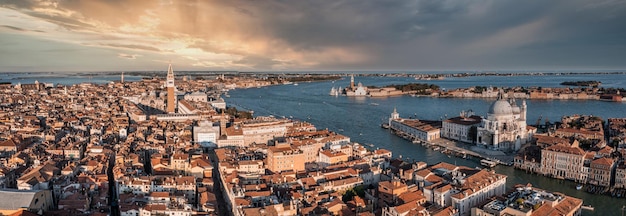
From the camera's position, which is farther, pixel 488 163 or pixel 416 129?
pixel 416 129

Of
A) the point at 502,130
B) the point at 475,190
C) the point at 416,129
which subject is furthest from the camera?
the point at 416,129

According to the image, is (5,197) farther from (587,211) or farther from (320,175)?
(587,211)

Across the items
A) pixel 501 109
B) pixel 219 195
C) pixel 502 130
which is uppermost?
pixel 501 109

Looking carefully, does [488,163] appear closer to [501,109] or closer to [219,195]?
[501,109]

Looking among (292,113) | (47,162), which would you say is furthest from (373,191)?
(292,113)

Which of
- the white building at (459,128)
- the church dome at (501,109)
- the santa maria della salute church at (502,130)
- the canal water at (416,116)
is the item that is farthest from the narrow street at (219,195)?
the church dome at (501,109)

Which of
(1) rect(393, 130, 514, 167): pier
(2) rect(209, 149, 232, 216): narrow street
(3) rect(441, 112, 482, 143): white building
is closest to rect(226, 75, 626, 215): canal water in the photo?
(1) rect(393, 130, 514, 167): pier

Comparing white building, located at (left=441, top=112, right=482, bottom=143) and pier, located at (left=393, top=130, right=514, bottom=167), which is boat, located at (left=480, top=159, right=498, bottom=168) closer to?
pier, located at (left=393, top=130, right=514, bottom=167)

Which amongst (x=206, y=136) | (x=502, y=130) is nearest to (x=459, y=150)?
(x=502, y=130)

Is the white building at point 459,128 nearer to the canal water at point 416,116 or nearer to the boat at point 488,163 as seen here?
the canal water at point 416,116
